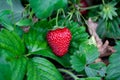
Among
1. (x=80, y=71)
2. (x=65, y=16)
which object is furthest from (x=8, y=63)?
(x=65, y=16)

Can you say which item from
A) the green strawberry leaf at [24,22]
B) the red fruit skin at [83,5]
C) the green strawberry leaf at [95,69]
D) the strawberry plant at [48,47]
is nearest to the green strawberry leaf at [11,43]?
the strawberry plant at [48,47]

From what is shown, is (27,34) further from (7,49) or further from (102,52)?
(102,52)

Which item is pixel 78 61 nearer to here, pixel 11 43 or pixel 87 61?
pixel 87 61

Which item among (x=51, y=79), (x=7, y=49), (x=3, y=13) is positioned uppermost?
(x=3, y=13)

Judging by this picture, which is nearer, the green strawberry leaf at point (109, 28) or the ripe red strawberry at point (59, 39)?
the ripe red strawberry at point (59, 39)

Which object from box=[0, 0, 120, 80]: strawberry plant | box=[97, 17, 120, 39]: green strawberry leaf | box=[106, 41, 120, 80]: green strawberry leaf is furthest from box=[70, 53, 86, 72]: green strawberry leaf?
box=[97, 17, 120, 39]: green strawberry leaf

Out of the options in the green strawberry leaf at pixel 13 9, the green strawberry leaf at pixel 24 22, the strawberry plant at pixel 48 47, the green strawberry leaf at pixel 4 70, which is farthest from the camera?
the green strawberry leaf at pixel 13 9

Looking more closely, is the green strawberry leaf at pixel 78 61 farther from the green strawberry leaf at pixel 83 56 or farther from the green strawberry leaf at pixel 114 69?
the green strawberry leaf at pixel 114 69
